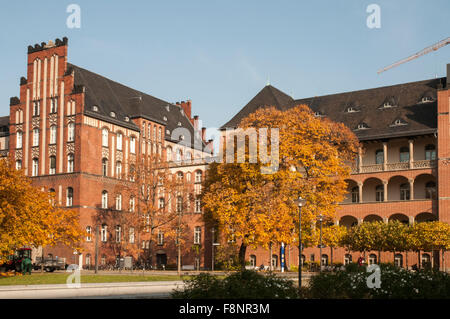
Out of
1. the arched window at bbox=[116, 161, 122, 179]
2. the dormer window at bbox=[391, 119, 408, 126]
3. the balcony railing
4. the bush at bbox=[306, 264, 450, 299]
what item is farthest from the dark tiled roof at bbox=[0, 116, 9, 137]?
the bush at bbox=[306, 264, 450, 299]

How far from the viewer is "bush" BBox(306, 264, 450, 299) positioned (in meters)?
16.7

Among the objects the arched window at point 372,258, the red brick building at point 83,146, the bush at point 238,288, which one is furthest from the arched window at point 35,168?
the bush at point 238,288

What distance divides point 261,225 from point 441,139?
23331 mm

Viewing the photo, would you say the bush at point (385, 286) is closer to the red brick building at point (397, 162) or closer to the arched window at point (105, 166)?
the red brick building at point (397, 162)

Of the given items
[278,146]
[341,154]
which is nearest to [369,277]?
[278,146]

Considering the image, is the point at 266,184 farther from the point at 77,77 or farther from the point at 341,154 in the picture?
the point at 77,77

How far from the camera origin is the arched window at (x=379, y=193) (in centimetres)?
6091

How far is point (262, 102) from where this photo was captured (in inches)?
2783

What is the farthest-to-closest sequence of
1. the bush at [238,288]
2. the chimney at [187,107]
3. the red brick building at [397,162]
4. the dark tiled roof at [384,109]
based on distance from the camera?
the chimney at [187,107], the dark tiled roof at [384,109], the red brick building at [397,162], the bush at [238,288]

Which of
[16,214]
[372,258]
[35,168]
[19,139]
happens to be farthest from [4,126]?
[372,258]

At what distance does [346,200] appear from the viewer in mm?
62125

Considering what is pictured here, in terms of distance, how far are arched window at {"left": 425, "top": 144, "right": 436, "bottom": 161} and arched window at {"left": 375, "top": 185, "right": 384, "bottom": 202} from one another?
5.65 meters

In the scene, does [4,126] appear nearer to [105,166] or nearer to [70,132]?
[70,132]

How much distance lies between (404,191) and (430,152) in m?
4.71
